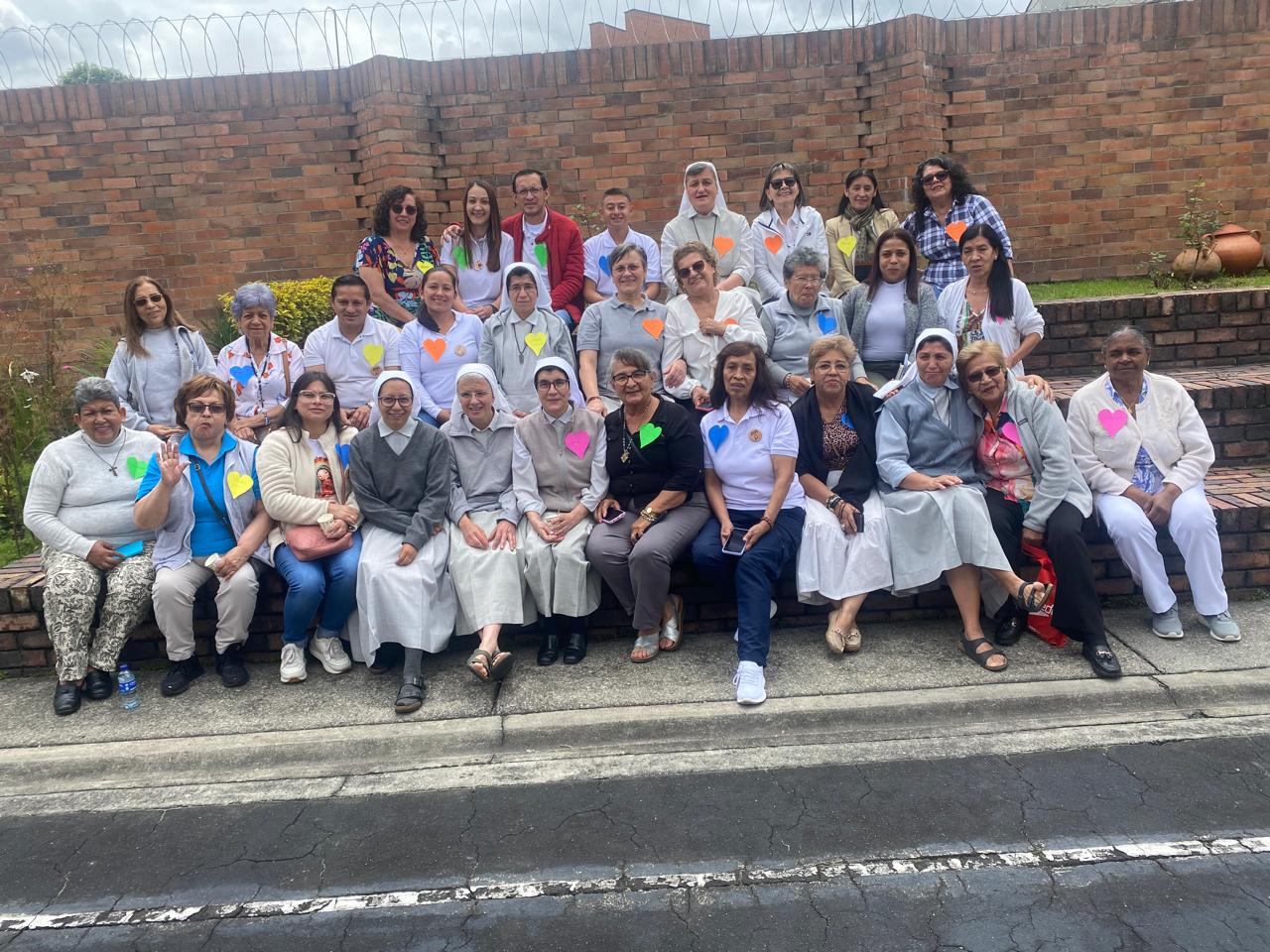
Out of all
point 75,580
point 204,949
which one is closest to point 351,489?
point 75,580

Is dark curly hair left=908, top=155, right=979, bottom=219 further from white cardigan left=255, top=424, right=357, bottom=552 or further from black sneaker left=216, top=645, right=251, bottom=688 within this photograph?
black sneaker left=216, top=645, right=251, bottom=688

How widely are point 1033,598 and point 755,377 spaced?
1.78m

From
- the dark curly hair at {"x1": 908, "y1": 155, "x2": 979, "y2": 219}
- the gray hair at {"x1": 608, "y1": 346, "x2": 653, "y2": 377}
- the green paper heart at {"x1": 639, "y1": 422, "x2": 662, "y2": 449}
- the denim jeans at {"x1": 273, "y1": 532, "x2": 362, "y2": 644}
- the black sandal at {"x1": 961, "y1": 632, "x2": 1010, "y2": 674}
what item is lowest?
the black sandal at {"x1": 961, "y1": 632, "x2": 1010, "y2": 674}

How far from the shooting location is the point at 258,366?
5883 mm

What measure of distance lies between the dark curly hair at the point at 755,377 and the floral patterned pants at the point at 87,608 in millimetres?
3176

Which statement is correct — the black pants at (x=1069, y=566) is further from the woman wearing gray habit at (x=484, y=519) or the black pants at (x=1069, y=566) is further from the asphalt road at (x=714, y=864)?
the woman wearing gray habit at (x=484, y=519)

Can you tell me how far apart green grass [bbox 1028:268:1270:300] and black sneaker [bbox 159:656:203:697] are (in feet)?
24.8

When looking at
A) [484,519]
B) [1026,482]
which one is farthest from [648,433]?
[1026,482]

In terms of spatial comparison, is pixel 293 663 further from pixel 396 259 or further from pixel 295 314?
pixel 295 314

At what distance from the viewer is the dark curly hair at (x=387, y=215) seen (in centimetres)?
663

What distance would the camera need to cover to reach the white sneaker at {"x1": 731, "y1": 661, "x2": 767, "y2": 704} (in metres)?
4.37

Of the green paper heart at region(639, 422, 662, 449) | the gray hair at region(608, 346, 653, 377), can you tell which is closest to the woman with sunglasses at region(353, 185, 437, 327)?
the gray hair at region(608, 346, 653, 377)

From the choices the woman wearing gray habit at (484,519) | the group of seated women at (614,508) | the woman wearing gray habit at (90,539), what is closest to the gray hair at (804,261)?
the group of seated women at (614,508)

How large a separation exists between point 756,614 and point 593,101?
6763 millimetres
